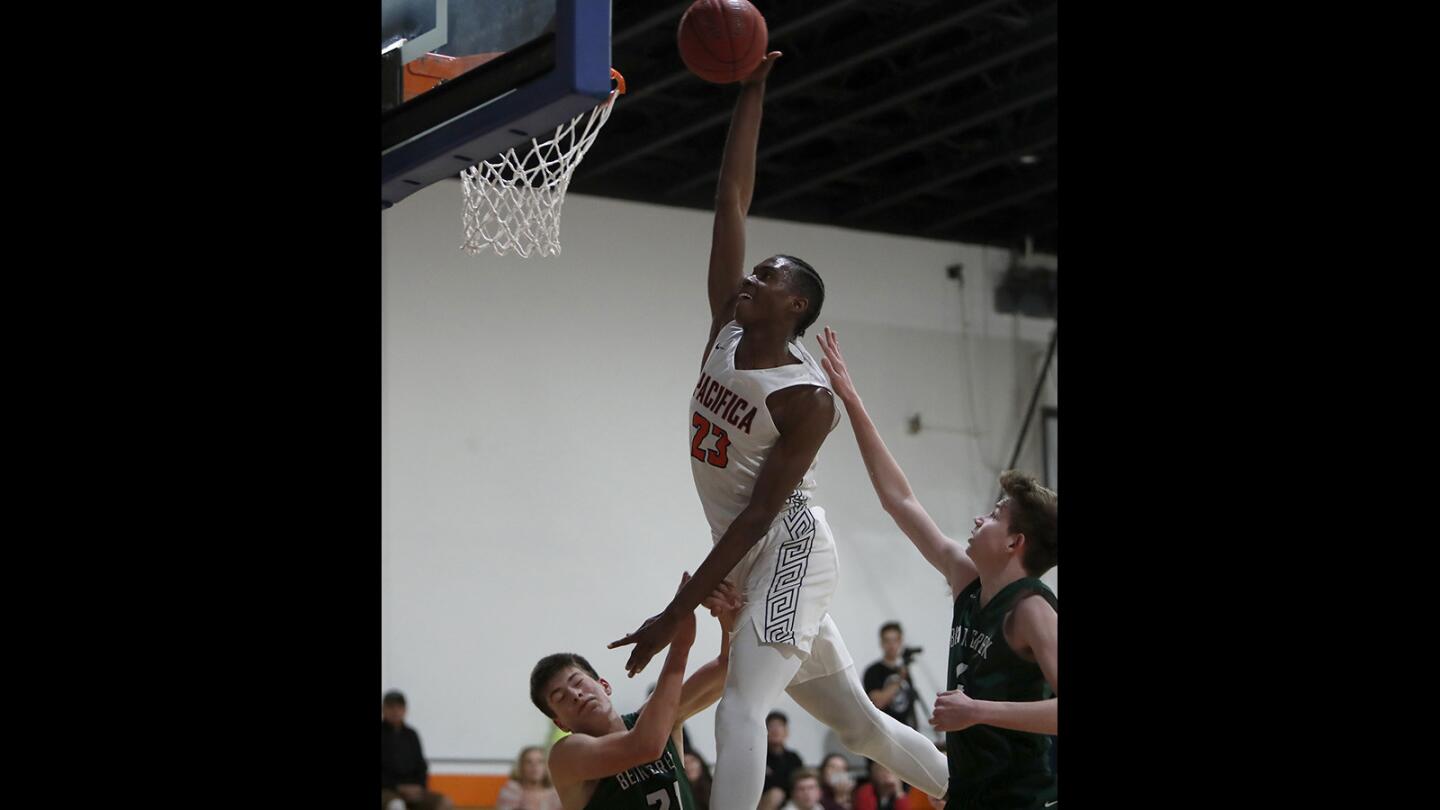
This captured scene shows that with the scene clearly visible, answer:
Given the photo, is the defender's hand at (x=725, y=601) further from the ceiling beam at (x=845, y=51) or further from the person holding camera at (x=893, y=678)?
the person holding camera at (x=893, y=678)

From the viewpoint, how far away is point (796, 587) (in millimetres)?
4270

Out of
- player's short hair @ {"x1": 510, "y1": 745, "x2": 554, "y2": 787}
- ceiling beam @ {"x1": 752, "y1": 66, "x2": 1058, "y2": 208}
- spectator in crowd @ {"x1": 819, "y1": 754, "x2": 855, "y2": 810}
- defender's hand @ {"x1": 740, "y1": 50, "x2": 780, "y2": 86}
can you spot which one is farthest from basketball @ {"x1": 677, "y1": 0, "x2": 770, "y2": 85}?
spectator in crowd @ {"x1": 819, "y1": 754, "x2": 855, "y2": 810}

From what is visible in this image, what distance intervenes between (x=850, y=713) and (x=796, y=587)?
1.46 feet

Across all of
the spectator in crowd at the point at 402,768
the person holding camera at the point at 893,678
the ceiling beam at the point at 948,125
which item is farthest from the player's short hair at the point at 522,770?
the ceiling beam at the point at 948,125

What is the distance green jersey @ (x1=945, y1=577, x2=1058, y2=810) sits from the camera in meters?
4.31

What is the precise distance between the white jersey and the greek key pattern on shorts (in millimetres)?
39

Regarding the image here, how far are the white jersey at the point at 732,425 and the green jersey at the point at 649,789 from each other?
60cm

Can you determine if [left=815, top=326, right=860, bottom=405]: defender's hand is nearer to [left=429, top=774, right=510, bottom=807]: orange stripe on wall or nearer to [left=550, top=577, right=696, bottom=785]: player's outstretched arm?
[left=550, top=577, right=696, bottom=785]: player's outstretched arm

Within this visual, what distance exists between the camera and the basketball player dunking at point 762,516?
13.5 ft

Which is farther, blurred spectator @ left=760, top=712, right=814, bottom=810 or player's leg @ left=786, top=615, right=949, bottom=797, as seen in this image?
blurred spectator @ left=760, top=712, right=814, bottom=810

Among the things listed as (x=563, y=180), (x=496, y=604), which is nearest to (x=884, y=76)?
(x=496, y=604)
